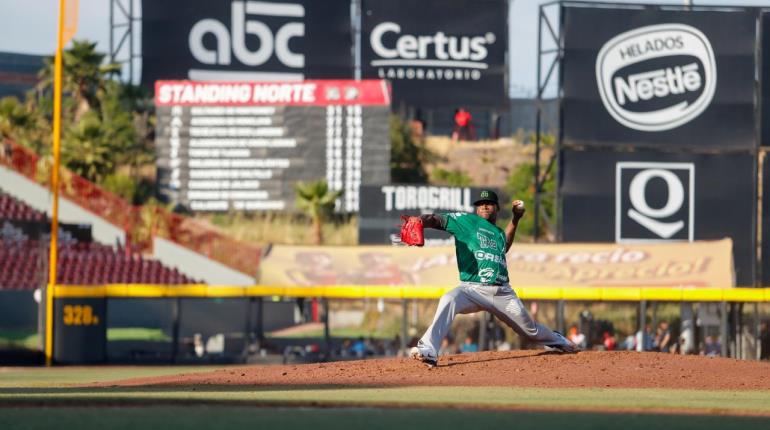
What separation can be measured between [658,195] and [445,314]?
21733mm

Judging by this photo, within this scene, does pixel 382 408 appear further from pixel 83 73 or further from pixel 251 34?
pixel 83 73

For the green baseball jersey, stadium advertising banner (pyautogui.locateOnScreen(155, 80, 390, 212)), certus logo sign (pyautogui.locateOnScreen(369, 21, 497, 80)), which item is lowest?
the green baseball jersey

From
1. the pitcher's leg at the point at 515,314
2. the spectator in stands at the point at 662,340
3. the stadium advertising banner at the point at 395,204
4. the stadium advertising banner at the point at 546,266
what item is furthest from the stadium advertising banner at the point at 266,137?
the pitcher's leg at the point at 515,314

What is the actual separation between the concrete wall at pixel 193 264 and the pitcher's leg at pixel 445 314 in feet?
90.7

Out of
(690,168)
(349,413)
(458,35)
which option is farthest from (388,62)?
(349,413)

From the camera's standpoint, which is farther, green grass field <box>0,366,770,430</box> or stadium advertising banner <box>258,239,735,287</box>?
stadium advertising banner <box>258,239,735,287</box>

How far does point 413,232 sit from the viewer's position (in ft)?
43.0

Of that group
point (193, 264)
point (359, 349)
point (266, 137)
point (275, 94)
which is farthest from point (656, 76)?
point (193, 264)

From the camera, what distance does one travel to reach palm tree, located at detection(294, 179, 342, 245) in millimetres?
40812

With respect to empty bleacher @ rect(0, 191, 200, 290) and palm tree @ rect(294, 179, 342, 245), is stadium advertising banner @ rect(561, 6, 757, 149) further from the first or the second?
empty bleacher @ rect(0, 191, 200, 290)

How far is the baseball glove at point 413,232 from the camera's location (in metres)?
13.1

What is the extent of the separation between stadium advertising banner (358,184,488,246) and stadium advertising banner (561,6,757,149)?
6249mm

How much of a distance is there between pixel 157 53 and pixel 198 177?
7737 mm

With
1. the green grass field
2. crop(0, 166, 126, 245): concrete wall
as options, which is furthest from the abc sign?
the green grass field
